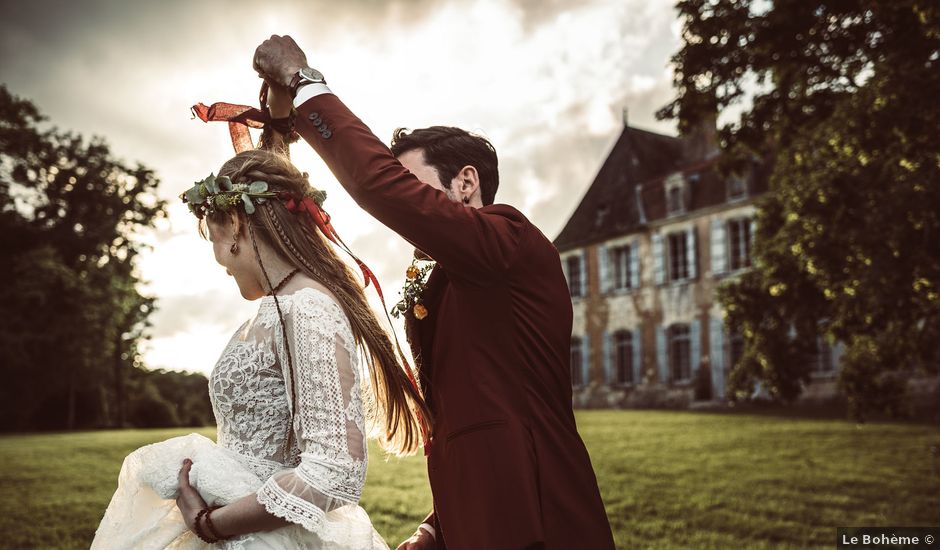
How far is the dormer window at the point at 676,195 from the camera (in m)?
34.1

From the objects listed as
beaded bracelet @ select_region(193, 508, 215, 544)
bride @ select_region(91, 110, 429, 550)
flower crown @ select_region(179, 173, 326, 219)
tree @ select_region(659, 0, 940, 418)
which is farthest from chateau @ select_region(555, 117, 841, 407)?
beaded bracelet @ select_region(193, 508, 215, 544)

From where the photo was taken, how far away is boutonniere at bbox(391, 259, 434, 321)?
256cm

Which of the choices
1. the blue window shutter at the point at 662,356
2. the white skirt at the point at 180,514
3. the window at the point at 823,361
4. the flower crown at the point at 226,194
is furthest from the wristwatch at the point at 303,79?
the blue window shutter at the point at 662,356

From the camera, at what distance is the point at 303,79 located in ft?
7.52

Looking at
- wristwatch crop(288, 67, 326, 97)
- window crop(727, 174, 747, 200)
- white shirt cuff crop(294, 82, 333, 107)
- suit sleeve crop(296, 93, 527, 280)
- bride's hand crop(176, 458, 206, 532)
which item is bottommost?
bride's hand crop(176, 458, 206, 532)

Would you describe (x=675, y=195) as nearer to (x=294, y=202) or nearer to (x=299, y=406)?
(x=294, y=202)

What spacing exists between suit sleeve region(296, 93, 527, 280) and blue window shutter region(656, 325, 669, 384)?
32.4 meters

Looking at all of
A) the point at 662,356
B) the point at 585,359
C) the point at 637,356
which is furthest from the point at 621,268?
the point at 662,356

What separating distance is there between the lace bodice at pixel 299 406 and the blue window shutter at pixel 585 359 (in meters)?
35.5

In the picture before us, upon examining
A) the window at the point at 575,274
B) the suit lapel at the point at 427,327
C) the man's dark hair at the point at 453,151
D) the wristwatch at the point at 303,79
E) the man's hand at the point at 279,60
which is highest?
the window at the point at 575,274

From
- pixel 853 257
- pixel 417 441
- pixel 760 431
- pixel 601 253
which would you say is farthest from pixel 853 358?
pixel 601 253

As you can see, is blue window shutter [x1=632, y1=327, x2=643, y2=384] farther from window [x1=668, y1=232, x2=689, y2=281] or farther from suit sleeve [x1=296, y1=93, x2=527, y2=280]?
suit sleeve [x1=296, y1=93, x2=527, y2=280]

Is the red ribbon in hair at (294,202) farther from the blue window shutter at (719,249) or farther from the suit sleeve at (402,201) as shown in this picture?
the blue window shutter at (719,249)

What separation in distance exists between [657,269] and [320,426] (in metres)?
33.2
